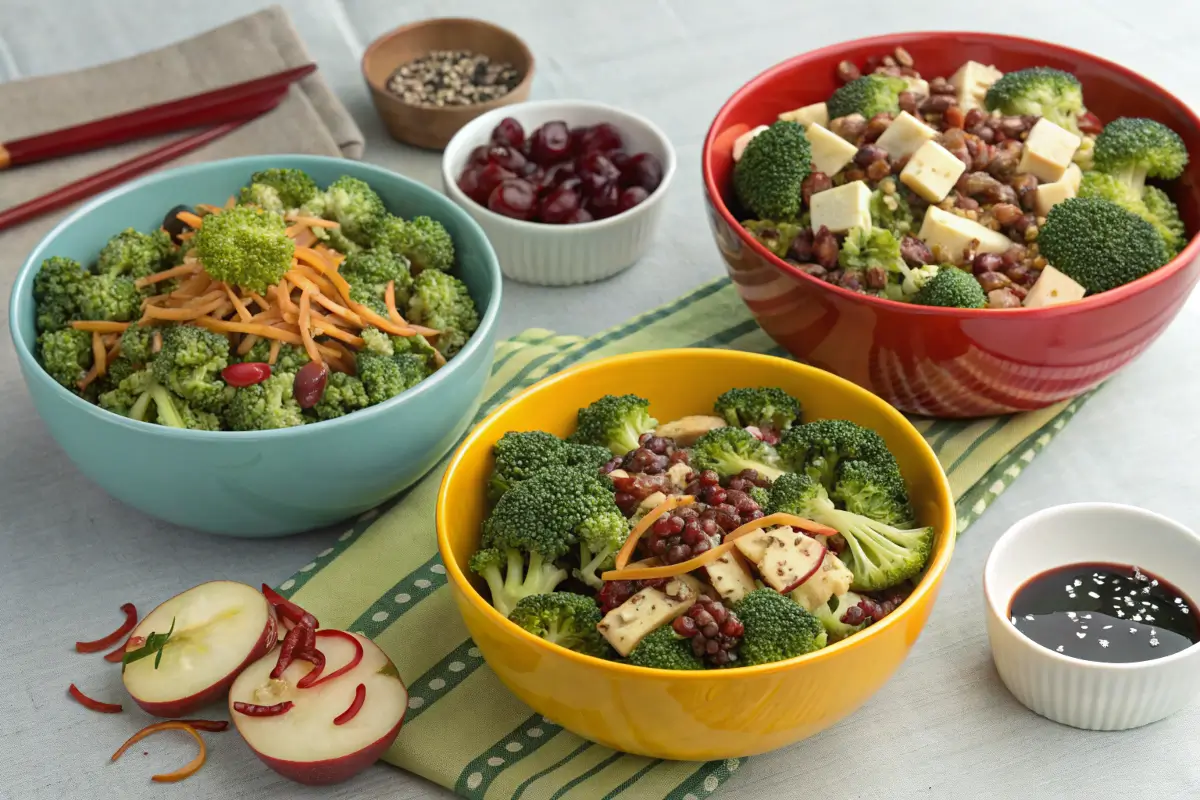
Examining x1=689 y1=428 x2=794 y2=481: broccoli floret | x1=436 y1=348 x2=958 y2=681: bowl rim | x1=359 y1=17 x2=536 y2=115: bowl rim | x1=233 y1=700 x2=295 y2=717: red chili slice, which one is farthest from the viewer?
x1=359 y1=17 x2=536 y2=115: bowl rim

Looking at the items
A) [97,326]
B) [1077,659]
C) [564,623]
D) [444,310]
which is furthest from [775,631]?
[97,326]

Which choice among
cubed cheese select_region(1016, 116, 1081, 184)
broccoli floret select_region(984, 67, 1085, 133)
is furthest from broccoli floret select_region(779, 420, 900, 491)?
broccoli floret select_region(984, 67, 1085, 133)

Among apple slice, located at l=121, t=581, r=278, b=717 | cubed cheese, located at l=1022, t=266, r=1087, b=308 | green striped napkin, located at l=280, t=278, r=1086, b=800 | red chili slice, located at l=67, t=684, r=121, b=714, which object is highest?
cubed cheese, located at l=1022, t=266, r=1087, b=308

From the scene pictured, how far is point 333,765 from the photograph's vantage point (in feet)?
6.57

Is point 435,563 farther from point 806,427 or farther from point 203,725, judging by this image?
point 806,427

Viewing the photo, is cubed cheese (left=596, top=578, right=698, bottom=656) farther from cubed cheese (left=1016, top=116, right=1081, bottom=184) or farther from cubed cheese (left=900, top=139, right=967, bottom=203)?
cubed cheese (left=1016, top=116, right=1081, bottom=184)

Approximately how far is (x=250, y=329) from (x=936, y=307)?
1358 millimetres

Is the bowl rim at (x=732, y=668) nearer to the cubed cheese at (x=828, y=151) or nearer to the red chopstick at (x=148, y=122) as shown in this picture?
the cubed cheese at (x=828, y=151)

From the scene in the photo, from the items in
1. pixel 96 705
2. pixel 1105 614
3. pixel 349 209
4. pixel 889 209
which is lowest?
pixel 1105 614

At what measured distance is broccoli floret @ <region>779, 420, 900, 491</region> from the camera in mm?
2219

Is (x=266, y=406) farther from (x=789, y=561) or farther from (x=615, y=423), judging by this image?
(x=789, y=561)

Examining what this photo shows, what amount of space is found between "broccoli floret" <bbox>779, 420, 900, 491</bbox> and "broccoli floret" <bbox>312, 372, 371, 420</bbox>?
0.81 meters

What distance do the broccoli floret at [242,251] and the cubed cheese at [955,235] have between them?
135 centimetres

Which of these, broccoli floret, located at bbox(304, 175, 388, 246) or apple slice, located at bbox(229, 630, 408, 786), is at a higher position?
broccoli floret, located at bbox(304, 175, 388, 246)
